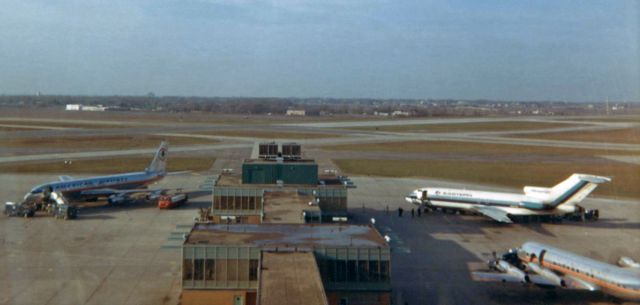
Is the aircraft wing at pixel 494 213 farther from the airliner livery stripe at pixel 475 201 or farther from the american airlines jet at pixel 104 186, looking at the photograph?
the american airlines jet at pixel 104 186

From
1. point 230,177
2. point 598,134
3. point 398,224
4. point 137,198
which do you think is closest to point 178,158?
point 137,198

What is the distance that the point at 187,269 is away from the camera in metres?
25.5

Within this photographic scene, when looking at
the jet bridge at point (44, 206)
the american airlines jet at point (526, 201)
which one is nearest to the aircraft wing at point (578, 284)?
the american airlines jet at point (526, 201)

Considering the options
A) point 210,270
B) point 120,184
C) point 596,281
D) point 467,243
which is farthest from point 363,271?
point 120,184

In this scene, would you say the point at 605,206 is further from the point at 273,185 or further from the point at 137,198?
the point at 137,198

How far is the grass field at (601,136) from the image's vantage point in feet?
386

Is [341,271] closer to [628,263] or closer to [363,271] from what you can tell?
[363,271]

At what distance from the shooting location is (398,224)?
46.5 m

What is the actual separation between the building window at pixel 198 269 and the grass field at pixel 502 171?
46644mm

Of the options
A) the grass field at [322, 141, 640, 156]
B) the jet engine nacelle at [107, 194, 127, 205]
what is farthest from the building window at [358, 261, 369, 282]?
the grass field at [322, 141, 640, 156]

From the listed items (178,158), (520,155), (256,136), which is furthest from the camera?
(256,136)

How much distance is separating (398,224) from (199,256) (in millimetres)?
23596

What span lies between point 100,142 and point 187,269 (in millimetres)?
84242

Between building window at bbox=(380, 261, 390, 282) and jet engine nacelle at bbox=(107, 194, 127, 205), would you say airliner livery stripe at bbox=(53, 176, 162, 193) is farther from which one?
building window at bbox=(380, 261, 390, 282)
